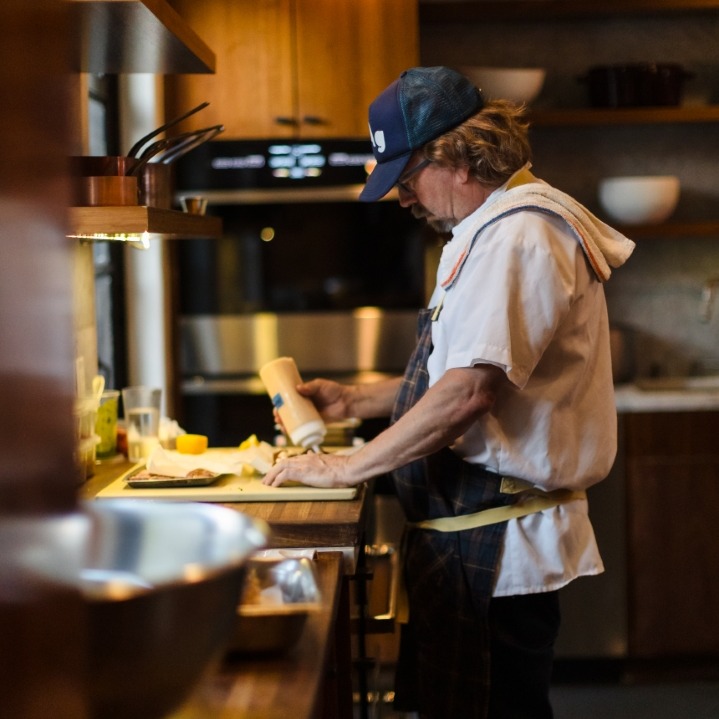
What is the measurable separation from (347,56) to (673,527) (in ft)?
6.01

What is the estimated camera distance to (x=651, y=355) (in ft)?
13.0

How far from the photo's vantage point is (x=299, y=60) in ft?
11.4

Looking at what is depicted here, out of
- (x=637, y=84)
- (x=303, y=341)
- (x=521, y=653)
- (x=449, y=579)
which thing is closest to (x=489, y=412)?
(x=449, y=579)

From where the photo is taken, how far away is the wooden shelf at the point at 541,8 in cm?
362

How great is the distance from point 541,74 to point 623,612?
5.89ft

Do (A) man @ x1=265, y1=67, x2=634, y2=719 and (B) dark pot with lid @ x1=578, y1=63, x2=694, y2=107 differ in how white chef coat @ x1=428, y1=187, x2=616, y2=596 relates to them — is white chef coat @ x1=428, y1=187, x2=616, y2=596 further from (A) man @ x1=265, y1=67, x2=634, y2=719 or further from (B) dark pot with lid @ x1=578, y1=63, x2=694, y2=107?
(B) dark pot with lid @ x1=578, y1=63, x2=694, y2=107

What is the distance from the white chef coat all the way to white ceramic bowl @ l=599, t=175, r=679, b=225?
70.4 inches

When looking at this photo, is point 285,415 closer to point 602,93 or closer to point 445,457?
point 445,457

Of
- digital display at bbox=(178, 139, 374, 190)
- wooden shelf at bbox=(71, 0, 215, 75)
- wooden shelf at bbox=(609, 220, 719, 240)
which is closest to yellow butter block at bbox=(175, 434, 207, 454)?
wooden shelf at bbox=(71, 0, 215, 75)

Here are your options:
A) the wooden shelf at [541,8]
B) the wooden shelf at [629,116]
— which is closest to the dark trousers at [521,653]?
the wooden shelf at [629,116]

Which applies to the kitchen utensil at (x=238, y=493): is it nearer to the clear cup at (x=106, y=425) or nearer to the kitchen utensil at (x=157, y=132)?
the clear cup at (x=106, y=425)

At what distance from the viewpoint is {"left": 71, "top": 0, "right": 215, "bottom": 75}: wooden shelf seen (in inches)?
67.5

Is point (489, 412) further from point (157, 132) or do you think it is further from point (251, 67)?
point (251, 67)

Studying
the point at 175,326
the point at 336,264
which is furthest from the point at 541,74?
the point at 175,326
